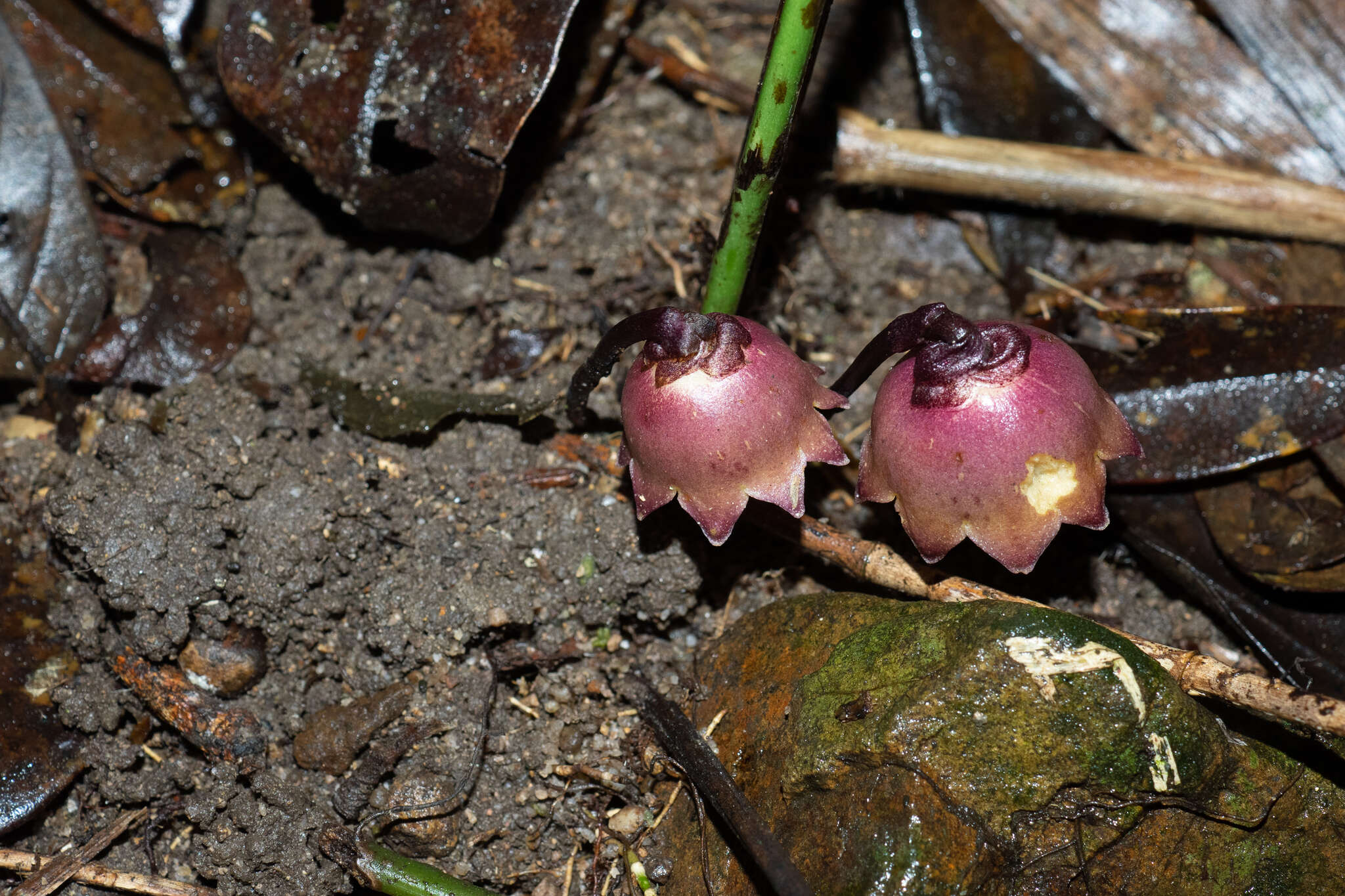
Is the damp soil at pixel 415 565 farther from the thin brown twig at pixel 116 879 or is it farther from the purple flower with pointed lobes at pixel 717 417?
the purple flower with pointed lobes at pixel 717 417

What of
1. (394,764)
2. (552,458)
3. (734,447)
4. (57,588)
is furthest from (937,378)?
(57,588)

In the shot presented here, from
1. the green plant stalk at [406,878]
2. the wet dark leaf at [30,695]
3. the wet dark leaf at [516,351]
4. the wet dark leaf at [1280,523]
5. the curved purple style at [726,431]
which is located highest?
the curved purple style at [726,431]

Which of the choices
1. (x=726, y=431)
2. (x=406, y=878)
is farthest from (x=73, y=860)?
(x=726, y=431)

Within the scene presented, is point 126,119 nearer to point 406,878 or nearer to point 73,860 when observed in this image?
point 73,860

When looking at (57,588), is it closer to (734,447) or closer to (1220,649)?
(734,447)

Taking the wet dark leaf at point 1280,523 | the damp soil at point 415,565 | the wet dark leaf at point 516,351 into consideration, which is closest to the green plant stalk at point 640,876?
the damp soil at point 415,565

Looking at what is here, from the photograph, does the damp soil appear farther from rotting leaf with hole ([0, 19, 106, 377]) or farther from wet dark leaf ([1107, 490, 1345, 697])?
rotting leaf with hole ([0, 19, 106, 377])
